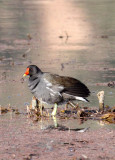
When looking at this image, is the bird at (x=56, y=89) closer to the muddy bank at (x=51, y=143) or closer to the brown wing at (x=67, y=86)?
the brown wing at (x=67, y=86)

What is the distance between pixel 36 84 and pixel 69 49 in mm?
7447

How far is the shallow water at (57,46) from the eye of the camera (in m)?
10.9

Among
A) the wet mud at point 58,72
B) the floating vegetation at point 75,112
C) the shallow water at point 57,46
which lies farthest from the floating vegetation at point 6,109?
the floating vegetation at point 75,112

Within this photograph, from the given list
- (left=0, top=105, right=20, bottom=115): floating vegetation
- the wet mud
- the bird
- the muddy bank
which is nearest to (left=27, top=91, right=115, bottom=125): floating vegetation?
the wet mud

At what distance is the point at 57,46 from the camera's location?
16.2 meters

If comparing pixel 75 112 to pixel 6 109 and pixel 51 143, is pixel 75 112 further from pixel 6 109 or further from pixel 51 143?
pixel 51 143

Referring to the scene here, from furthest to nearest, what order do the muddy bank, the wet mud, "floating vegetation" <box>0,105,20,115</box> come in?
1. "floating vegetation" <box>0,105,20,115</box>
2. the wet mud
3. the muddy bank

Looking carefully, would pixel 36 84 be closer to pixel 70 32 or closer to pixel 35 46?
pixel 35 46

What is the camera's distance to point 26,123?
7902 millimetres

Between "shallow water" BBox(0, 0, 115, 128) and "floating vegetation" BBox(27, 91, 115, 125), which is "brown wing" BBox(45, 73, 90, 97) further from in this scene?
"shallow water" BBox(0, 0, 115, 128)

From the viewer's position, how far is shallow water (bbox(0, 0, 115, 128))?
1087cm

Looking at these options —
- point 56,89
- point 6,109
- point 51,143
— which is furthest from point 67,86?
point 51,143

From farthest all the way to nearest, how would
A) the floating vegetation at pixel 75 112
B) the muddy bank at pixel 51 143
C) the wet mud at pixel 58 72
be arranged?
1. the floating vegetation at pixel 75 112
2. the wet mud at pixel 58 72
3. the muddy bank at pixel 51 143

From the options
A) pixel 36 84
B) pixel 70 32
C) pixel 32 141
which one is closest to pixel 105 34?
pixel 70 32
